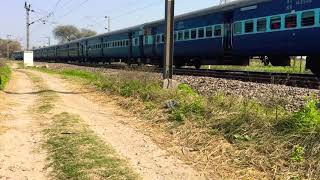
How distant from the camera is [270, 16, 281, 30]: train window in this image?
1848 centimetres

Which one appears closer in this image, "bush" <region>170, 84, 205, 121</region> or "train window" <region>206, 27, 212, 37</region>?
"bush" <region>170, 84, 205, 121</region>

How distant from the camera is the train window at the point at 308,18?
16578mm

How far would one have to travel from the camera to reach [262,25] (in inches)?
774

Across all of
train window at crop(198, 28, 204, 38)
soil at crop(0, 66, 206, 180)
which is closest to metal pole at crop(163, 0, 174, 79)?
soil at crop(0, 66, 206, 180)

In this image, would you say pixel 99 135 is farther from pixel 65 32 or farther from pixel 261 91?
pixel 65 32

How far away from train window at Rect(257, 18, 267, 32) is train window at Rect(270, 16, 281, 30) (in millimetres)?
Answer: 414

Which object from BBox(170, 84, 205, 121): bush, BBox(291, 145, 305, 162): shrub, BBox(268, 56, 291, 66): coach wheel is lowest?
BBox(291, 145, 305, 162): shrub

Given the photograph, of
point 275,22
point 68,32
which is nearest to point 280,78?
point 275,22

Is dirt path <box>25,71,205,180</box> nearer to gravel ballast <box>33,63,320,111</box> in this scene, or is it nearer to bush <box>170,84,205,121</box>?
bush <box>170,84,205,121</box>

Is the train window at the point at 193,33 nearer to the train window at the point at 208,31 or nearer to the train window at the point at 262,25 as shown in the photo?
the train window at the point at 208,31

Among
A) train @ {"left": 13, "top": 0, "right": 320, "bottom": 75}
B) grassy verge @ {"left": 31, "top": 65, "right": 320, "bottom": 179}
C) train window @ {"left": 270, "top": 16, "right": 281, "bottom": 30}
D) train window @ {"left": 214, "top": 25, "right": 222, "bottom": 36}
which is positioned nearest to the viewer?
grassy verge @ {"left": 31, "top": 65, "right": 320, "bottom": 179}

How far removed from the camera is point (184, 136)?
8.70 m

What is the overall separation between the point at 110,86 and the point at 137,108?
5.34 m

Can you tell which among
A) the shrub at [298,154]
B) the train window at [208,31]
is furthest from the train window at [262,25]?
the shrub at [298,154]
